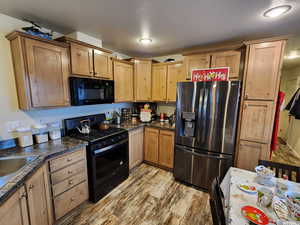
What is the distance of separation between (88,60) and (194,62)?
6.09 feet

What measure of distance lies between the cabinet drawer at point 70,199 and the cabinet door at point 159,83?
2216 millimetres

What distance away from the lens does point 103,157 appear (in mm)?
2020

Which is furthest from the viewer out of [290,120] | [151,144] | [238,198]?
[290,120]

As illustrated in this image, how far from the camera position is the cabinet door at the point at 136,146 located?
269cm

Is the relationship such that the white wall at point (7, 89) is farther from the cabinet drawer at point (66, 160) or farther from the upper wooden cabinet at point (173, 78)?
the upper wooden cabinet at point (173, 78)

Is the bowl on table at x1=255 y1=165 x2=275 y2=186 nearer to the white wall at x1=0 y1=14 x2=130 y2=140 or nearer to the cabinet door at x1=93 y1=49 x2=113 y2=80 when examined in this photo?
the cabinet door at x1=93 y1=49 x2=113 y2=80

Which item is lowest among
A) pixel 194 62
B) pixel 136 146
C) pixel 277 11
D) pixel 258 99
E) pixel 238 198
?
pixel 136 146

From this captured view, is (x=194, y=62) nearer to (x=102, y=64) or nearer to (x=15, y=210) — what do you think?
(x=102, y=64)

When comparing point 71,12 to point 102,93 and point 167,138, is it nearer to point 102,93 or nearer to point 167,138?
point 102,93

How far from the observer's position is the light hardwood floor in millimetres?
1731

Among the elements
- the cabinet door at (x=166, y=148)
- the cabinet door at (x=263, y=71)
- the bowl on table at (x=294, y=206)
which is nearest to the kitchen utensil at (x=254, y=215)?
the bowl on table at (x=294, y=206)

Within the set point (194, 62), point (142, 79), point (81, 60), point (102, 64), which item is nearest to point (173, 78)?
point (194, 62)

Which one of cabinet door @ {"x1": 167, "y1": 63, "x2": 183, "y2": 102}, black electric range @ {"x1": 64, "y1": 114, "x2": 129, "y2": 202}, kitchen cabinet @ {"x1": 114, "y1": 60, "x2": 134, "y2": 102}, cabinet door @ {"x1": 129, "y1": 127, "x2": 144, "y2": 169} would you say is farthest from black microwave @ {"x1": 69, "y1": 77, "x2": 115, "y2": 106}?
cabinet door @ {"x1": 167, "y1": 63, "x2": 183, "y2": 102}

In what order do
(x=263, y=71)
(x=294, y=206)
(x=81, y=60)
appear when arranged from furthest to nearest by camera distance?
(x=81, y=60) < (x=263, y=71) < (x=294, y=206)
